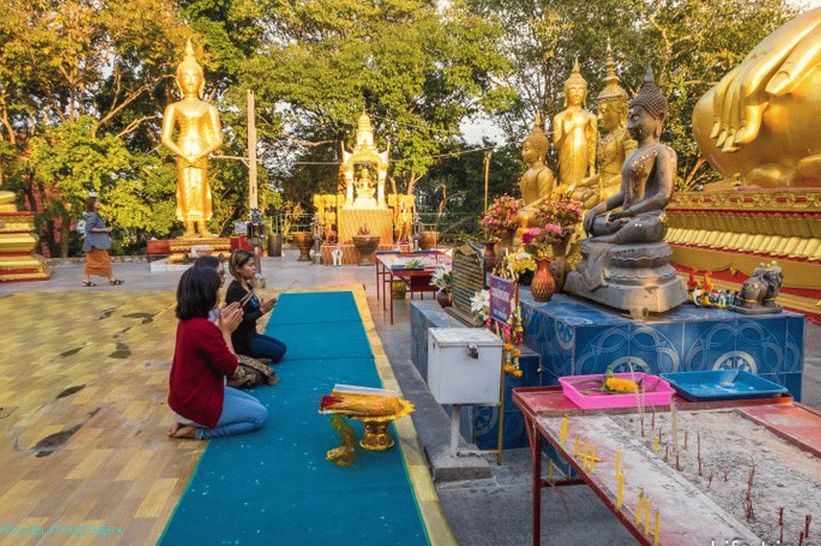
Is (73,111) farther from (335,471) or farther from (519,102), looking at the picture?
(335,471)

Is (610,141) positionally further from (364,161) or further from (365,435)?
(364,161)

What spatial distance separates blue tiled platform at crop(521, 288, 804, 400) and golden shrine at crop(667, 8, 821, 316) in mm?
4546

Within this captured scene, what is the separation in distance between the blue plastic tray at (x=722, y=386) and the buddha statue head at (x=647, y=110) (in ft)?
6.67

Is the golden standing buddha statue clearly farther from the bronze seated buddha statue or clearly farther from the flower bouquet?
the bronze seated buddha statue

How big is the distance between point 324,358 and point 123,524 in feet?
10.5

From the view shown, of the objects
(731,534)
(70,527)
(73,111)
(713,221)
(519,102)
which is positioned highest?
(519,102)

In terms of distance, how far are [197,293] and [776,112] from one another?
32.1 feet

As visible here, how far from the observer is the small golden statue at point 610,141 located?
724cm

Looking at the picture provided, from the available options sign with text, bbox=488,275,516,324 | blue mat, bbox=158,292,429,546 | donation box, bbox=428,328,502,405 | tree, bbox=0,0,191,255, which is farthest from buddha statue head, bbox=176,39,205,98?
donation box, bbox=428,328,502,405

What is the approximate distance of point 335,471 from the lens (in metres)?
3.61

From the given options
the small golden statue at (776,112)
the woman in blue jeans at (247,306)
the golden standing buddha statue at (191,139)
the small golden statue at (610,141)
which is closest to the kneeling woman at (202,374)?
the woman in blue jeans at (247,306)

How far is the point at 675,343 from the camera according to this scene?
13.0ft

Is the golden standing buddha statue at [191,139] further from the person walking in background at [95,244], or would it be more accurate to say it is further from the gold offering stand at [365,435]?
the gold offering stand at [365,435]

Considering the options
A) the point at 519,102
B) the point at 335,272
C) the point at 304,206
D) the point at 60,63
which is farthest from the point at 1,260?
the point at 519,102
